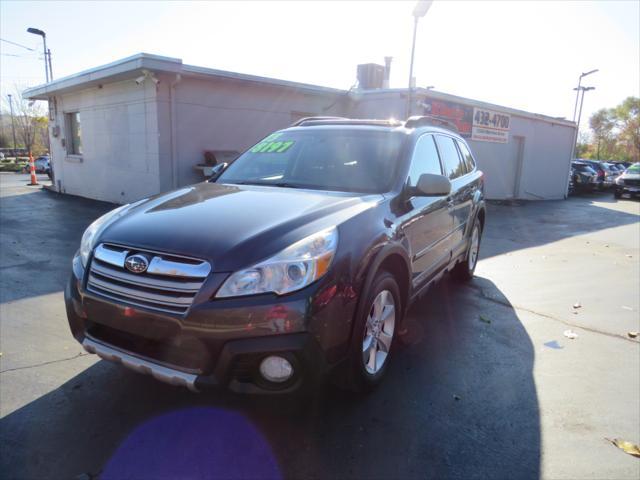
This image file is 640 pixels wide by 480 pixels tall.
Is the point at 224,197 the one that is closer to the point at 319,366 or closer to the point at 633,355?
the point at 319,366

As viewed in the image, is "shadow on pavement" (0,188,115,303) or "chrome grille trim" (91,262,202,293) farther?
"shadow on pavement" (0,188,115,303)

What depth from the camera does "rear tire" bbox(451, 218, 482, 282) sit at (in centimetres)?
569

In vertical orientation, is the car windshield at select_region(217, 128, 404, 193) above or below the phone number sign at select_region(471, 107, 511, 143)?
below

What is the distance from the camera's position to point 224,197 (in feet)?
10.1

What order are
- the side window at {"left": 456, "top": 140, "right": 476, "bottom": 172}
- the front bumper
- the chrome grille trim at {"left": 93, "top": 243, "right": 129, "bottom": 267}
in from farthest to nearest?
the side window at {"left": 456, "top": 140, "right": 476, "bottom": 172} < the chrome grille trim at {"left": 93, "top": 243, "right": 129, "bottom": 267} < the front bumper

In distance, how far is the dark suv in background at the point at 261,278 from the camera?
2.16 meters

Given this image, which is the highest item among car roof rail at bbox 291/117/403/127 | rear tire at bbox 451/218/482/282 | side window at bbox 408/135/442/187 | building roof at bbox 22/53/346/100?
building roof at bbox 22/53/346/100

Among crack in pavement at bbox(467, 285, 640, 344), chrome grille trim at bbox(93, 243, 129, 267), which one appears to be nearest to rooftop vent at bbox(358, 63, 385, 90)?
crack in pavement at bbox(467, 285, 640, 344)

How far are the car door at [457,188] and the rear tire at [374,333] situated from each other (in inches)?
66.2

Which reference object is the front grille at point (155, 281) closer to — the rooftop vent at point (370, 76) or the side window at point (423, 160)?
the side window at point (423, 160)

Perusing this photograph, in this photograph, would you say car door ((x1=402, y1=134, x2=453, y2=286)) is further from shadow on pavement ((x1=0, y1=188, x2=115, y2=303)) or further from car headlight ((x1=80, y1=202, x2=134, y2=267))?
shadow on pavement ((x1=0, y1=188, x2=115, y2=303))

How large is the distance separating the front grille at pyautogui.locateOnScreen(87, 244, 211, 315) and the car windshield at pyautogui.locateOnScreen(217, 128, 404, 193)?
1.34 m

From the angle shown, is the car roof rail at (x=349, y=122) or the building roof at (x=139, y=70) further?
the building roof at (x=139, y=70)

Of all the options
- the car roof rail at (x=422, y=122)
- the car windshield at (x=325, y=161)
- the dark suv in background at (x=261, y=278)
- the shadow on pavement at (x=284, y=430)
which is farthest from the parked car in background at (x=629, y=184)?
the dark suv in background at (x=261, y=278)
